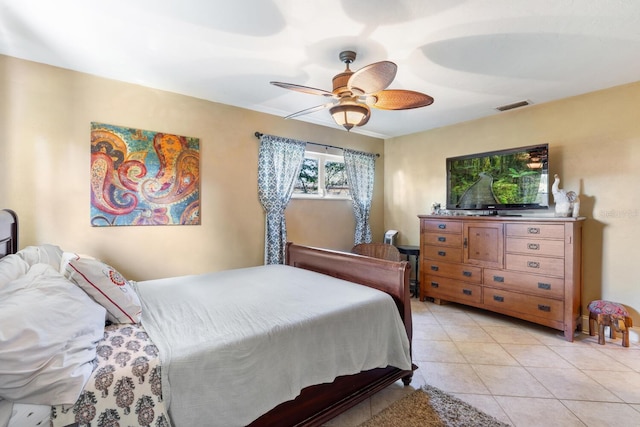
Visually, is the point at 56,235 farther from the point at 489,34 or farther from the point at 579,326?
the point at 579,326

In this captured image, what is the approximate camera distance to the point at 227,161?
3531 millimetres

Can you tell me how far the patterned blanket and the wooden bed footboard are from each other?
0.49 metres

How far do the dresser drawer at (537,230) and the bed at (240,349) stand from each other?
196 centimetres

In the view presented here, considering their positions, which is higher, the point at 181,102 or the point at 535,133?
the point at 181,102

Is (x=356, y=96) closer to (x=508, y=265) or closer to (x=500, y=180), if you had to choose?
(x=500, y=180)

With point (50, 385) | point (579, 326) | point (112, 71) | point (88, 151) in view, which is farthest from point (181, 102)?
point (579, 326)

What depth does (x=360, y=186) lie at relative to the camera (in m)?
4.80

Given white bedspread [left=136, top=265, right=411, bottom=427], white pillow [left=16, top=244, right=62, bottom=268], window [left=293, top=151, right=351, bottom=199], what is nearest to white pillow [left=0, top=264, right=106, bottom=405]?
white bedspread [left=136, top=265, right=411, bottom=427]

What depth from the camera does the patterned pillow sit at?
1.49 m

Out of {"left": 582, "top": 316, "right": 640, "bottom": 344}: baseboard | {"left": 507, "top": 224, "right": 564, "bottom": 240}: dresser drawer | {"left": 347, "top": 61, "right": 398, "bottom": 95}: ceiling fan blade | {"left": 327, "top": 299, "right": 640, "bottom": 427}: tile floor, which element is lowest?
{"left": 327, "top": 299, "right": 640, "bottom": 427}: tile floor

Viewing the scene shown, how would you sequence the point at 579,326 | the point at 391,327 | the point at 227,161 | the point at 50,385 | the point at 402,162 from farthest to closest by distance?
the point at 402,162 → the point at 227,161 → the point at 579,326 → the point at 391,327 → the point at 50,385

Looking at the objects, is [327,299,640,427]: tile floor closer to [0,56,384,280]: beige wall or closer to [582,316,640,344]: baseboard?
[582,316,640,344]: baseboard

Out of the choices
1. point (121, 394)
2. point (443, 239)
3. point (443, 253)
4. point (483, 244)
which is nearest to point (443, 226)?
point (443, 239)

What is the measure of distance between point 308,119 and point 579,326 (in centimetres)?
392
